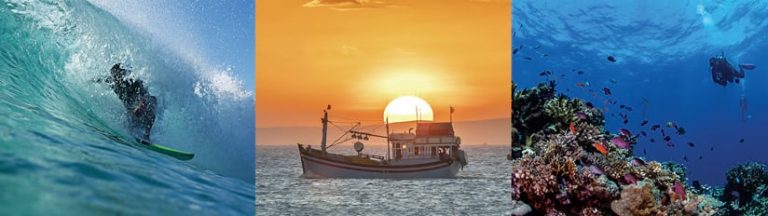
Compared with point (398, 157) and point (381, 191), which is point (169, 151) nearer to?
point (381, 191)

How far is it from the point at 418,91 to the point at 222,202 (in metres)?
2.31

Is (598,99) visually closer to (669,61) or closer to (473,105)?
(669,61)

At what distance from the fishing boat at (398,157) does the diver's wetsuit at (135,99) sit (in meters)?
1.62

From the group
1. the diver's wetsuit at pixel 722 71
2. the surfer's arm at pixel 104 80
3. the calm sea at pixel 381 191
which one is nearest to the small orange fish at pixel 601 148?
the calm sea at pixel 381 191

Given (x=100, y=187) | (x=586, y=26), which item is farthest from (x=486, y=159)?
(x=100, y=187)

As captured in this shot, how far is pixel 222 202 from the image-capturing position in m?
7.21

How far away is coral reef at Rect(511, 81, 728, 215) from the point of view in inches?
271

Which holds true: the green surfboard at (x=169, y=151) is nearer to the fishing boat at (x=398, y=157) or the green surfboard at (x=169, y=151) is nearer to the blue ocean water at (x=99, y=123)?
the blue ocean water at (x=99, y=123)

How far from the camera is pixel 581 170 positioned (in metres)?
7.18

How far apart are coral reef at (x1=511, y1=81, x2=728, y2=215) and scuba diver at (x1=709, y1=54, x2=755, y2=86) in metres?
1.19

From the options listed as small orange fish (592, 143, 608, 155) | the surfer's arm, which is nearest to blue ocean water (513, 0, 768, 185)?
small orange fish (592, 143, 608, 155)

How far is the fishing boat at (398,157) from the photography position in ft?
25.5

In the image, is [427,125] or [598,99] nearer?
[427,125]

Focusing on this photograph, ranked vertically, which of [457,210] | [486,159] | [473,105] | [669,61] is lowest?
[457,210]
